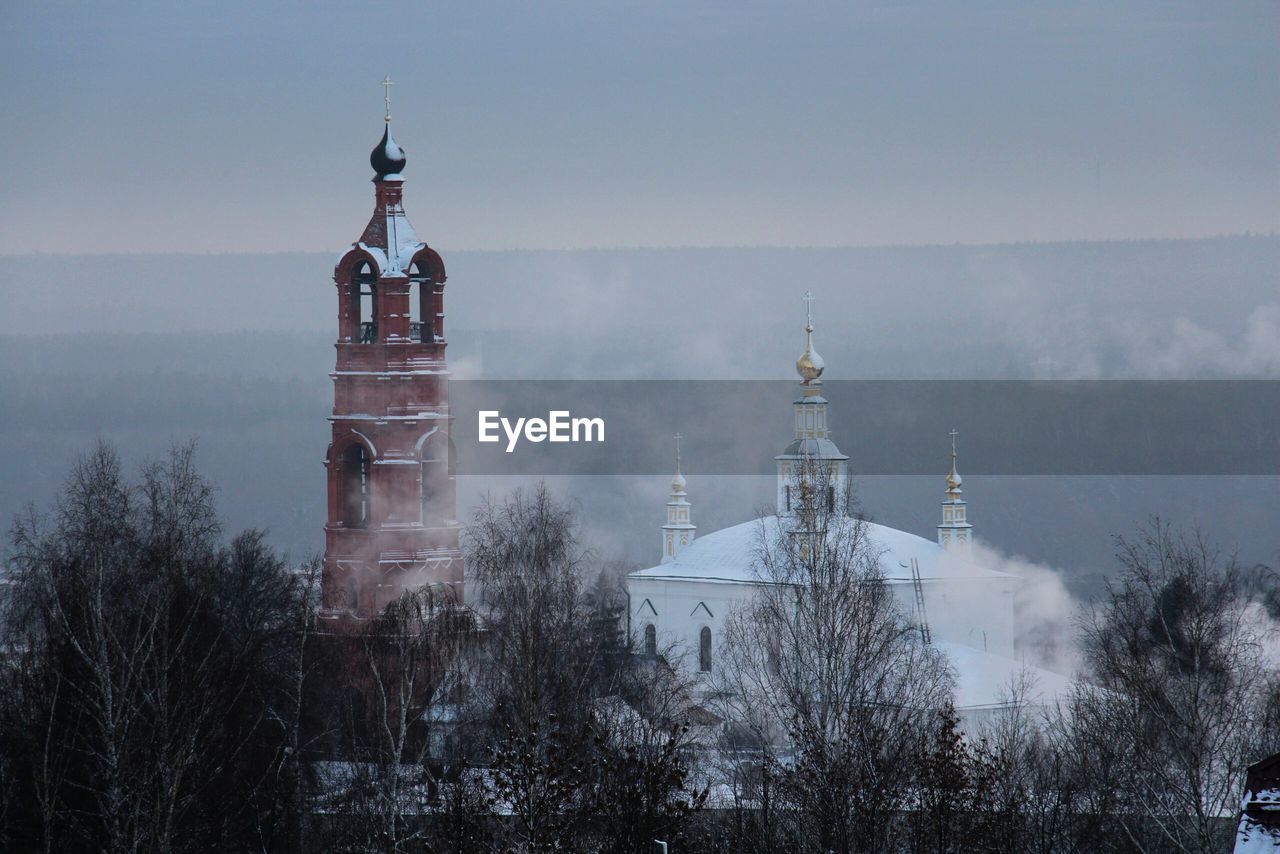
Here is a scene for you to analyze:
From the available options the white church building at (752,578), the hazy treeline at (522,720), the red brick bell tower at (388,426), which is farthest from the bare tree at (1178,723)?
the white church building at (752,578)

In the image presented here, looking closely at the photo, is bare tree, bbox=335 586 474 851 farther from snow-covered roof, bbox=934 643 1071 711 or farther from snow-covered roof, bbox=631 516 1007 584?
snow-covered roof, bbox=631 516 1007 584

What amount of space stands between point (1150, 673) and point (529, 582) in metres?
11.8

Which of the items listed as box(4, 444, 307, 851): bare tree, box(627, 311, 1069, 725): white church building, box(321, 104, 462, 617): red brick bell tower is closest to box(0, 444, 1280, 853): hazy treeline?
box(4, 444, 307, 851): bare tree

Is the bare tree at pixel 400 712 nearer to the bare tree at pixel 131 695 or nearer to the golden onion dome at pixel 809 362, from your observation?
the bare tree at pixel 131 695

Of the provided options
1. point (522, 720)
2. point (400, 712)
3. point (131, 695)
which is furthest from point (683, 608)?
point (131, 695)

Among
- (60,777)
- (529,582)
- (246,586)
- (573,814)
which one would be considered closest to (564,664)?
(529,582)

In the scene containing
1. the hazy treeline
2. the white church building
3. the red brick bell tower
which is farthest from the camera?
the white church building

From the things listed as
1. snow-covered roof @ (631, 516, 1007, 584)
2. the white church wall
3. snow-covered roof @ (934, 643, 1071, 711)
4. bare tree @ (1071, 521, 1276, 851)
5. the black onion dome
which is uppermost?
the black onion dome

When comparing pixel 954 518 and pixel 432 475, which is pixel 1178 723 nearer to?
pixel 432 475

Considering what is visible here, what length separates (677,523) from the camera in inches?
2815

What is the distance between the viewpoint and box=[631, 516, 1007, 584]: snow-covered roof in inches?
2473

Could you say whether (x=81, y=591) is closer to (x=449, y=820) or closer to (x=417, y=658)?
(x=449, y=820)

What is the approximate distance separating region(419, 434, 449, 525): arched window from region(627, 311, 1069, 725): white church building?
1306cm

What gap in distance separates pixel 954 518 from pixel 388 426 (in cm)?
2356
